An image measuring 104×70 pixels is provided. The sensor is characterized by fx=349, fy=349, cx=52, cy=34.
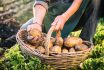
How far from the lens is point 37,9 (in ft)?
13.5

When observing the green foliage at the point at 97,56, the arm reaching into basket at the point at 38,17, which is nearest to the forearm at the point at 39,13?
the arm reaching into basket at the point at 38,17

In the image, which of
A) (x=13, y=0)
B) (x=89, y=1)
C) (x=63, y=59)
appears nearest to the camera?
(x=63, y=59)

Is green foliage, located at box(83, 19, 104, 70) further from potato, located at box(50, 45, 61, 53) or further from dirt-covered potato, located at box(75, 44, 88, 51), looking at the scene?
potato, located at box(50, 45, 61, 53)

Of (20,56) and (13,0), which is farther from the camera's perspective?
(13,0)

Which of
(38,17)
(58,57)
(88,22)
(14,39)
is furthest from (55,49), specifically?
(14,39)

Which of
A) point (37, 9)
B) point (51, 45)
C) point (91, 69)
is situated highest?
point (37, 9)

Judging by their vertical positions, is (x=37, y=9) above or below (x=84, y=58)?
above

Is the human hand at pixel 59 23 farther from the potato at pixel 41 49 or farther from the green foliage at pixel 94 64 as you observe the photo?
the green foliage at pixel 94 64

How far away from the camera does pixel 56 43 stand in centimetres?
389

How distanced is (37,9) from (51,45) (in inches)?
20.6

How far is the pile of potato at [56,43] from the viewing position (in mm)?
3785

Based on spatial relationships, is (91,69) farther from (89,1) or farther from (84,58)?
(89,1)

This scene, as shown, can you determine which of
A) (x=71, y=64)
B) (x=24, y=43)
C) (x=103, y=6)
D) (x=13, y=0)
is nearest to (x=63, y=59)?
(x=71, y=64)

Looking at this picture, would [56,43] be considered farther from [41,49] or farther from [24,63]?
[24,63]
